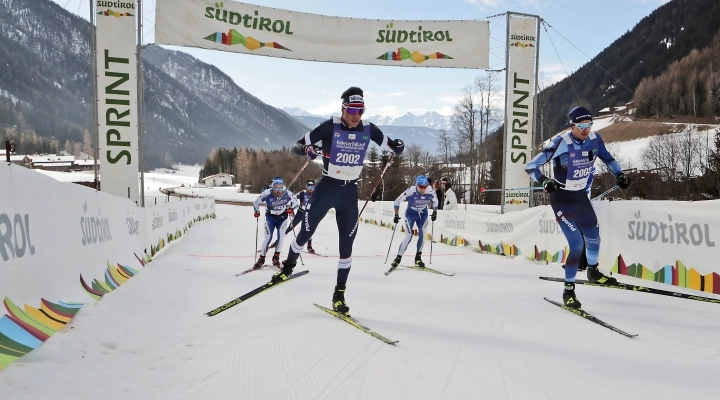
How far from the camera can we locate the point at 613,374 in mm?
3260

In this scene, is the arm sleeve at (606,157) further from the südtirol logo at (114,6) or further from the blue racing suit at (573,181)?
the südtirol logo at (114,6)

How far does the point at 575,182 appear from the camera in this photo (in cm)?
577

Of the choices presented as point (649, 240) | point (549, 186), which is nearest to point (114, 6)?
point (549, 186)

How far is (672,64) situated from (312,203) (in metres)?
107

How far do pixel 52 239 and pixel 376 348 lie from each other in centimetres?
298

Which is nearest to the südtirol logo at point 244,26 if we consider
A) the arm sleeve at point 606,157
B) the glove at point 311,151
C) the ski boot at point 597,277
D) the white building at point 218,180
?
the glove at point 311,151

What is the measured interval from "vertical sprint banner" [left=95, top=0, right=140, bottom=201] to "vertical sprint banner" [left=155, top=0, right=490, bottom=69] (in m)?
1.22

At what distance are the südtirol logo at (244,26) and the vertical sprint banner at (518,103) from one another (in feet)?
20.4

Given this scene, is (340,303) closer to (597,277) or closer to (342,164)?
(342,164)

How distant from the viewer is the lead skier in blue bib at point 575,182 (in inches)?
221

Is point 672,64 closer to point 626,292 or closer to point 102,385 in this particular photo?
point 626,292

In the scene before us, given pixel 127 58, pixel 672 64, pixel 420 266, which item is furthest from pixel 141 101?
pixel 672 64

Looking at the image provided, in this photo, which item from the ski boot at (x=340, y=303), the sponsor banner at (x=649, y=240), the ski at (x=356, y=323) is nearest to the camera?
the ski at (x=356, y=323)

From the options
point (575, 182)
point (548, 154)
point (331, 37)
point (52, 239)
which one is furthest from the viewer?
point (331, 37)
